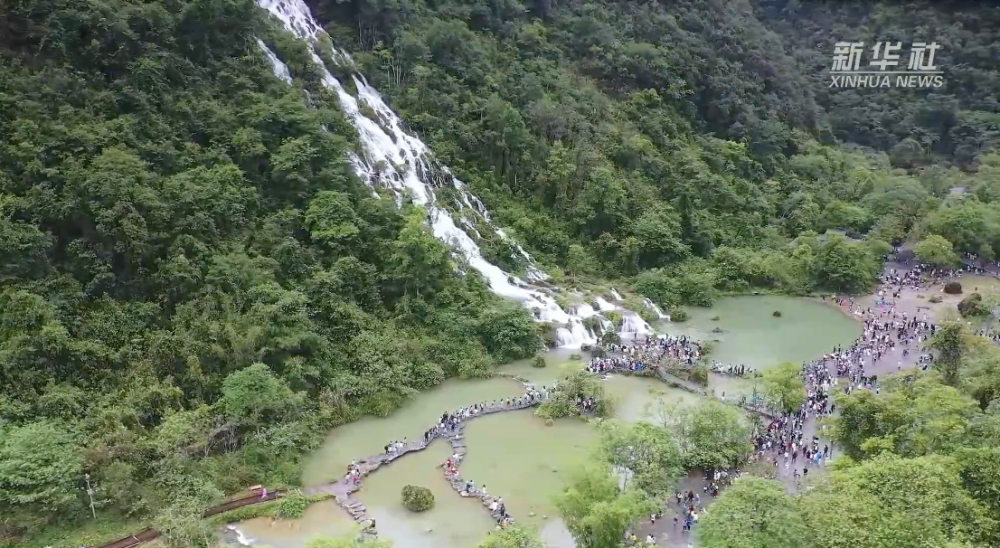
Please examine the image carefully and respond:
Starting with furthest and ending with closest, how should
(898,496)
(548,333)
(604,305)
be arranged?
(604,305) < (548,333) < (898,496)

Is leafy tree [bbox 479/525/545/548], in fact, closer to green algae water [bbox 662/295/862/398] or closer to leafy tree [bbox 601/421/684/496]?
leafy tree [bbox 601/421/684/496]


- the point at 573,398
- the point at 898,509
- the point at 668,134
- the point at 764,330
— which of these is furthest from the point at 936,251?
the point at 898,509

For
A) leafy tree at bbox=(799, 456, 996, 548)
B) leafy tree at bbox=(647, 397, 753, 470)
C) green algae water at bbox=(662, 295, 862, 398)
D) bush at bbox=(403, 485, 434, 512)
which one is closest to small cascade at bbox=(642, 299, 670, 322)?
green algae water at bbox=(662, 295, 862, 398)

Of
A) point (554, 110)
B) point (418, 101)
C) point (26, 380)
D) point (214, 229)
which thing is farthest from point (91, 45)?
point (554, 110)

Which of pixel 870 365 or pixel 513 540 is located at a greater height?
pixel 513 540

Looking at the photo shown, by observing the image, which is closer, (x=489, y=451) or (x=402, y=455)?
(x=402, y=455)

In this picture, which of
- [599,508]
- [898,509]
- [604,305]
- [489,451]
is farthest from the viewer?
[604,305]

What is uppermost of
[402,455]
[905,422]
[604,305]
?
[905,422]

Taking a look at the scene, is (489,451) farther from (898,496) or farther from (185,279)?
(898,496)

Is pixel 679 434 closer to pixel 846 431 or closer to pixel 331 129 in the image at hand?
pixel 846 431
